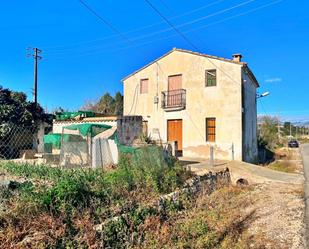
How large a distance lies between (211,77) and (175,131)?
4345 millimetres

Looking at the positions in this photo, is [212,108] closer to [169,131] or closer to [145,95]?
[169,131]

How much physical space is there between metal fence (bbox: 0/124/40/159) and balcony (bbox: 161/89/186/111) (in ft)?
28.6

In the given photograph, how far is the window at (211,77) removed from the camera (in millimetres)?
20484

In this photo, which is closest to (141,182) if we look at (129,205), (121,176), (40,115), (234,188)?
(121,176)

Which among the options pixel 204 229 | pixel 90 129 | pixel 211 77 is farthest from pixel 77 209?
pixel 211 77

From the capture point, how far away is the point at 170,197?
802cm

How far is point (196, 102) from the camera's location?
2108cm

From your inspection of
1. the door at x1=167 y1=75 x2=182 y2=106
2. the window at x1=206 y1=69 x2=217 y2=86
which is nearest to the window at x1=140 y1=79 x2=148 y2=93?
the door at x1=167 y1=75 x2=182 y2=106

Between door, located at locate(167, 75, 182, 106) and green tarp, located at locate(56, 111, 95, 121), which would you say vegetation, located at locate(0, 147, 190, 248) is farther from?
green tarp, located at locate(56, 111, 95, 121)

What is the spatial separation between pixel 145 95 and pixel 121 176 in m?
15.8

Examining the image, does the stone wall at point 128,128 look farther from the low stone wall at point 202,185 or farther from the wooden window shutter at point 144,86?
the low stone wall at point 202,185

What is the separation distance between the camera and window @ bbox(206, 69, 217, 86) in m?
20.5

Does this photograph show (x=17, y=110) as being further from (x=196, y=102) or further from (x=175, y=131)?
(x=196, y=102)

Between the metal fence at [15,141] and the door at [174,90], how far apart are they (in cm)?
906
